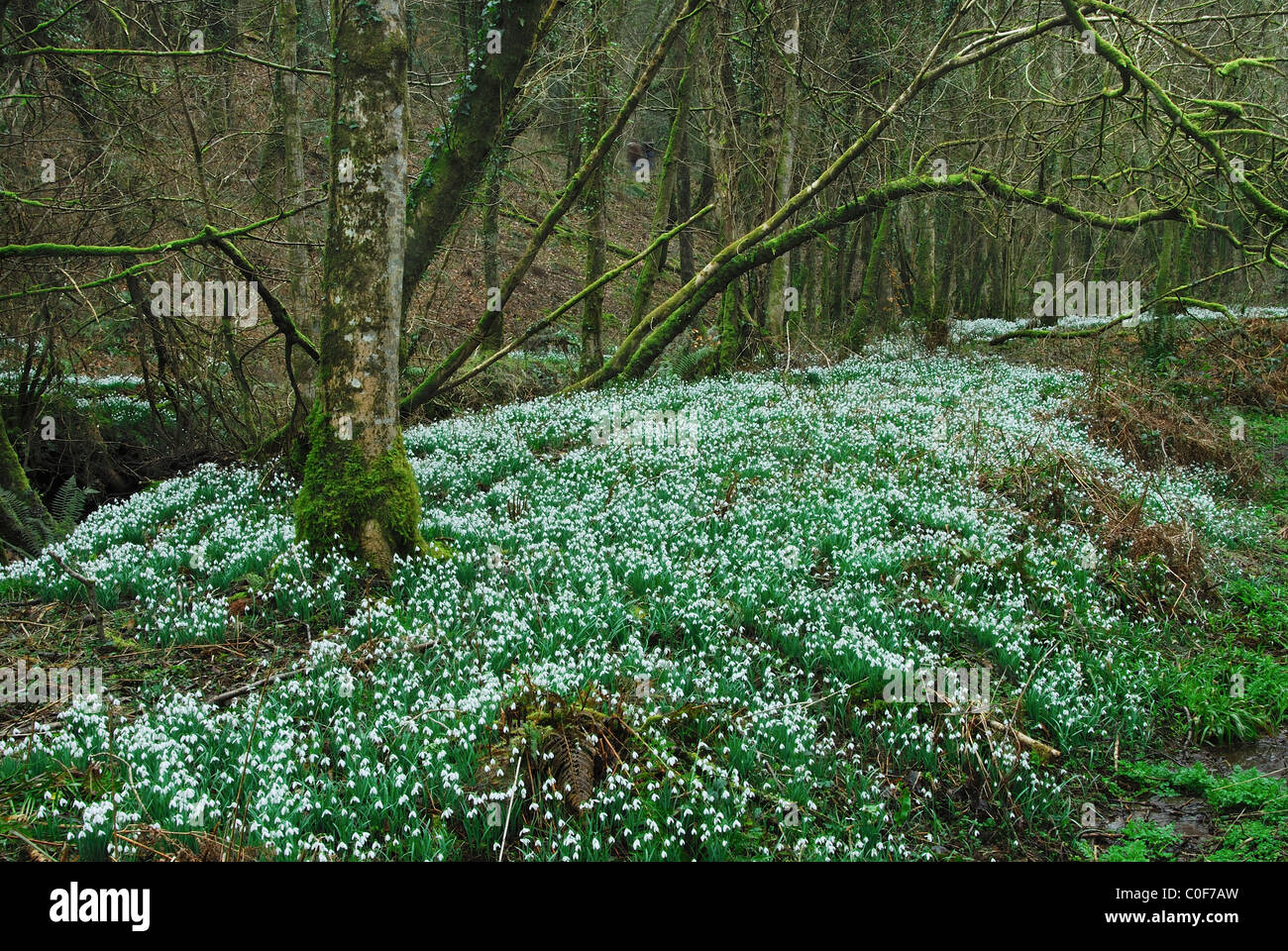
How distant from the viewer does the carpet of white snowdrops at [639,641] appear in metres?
3.78

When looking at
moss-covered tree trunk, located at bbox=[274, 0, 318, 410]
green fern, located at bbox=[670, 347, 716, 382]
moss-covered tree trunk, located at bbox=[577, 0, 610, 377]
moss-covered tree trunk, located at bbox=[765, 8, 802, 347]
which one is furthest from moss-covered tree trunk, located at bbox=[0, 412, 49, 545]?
moss-covered tree trunk, located at bbox=[765, 8, 802, 347]

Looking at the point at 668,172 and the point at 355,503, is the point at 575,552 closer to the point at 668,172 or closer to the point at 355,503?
the point at 355,503

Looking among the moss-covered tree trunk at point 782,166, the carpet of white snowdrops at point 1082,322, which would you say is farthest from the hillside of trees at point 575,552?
the carpet of white snowdrops at point 1082,322


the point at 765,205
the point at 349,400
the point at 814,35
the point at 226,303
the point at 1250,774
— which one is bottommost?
the point at 1250,774

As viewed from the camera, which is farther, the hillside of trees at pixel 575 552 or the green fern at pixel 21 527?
the green fern at pixel 21 527

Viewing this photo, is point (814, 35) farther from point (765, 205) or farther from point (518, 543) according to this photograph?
point (518, 543)

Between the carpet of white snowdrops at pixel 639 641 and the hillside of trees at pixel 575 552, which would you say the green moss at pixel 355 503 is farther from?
the carpet of white snowdrops at pixel 639 641

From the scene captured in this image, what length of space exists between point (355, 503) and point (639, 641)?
2.70 meters

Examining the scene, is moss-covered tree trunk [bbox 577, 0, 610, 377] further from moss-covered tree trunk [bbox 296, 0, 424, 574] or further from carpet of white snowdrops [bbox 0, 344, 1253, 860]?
moss-covered tree trunk [bbox 296, 0, 424, 574]

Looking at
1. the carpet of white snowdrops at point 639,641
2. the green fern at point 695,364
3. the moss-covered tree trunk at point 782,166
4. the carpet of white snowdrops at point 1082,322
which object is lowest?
the carpet of white snowdrops at point 639,641

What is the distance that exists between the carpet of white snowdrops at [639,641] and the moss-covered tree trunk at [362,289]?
48 centimetres

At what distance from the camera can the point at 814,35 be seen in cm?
1638
